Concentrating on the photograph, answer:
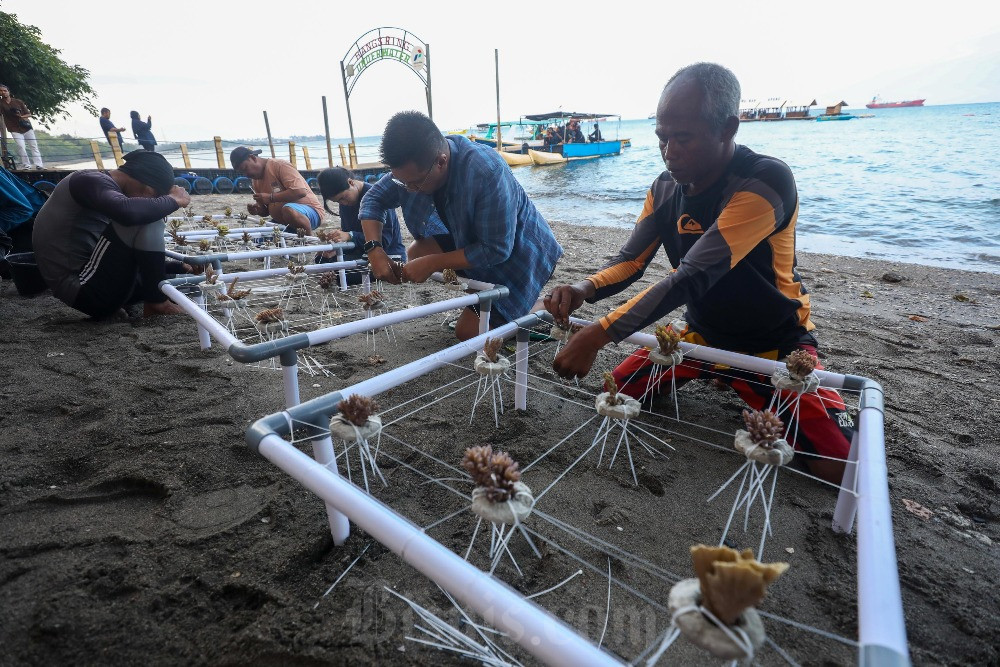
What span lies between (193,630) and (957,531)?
226 centimetres

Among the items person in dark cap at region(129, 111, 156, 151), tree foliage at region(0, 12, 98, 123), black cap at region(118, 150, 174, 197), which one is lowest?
black cap at region(118, 150, 174, 197)

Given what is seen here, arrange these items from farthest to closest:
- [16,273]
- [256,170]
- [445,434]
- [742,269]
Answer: [256,170] → [16,273] → [445,434] → [742,269]

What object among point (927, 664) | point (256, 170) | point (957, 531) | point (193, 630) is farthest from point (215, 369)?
point (256, 170)

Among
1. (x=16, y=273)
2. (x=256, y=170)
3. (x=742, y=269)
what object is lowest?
(x=16, y=273)

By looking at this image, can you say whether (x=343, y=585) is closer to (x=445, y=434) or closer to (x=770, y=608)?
(x=445, y=434)

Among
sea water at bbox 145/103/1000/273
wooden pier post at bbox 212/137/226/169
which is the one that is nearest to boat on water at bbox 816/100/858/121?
sea water at bbox 145/103/1000/273

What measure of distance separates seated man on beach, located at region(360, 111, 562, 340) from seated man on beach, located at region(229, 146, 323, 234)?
9.11 feet

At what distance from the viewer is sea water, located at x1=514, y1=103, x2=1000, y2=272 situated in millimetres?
7777

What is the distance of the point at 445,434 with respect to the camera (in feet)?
6.83

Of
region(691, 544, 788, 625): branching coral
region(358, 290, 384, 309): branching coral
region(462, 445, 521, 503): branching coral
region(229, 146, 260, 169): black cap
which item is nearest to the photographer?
region(691, 544, 788, 625): branching coral

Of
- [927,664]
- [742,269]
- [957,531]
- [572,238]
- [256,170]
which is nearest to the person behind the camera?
[927,664]

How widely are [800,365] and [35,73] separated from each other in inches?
902

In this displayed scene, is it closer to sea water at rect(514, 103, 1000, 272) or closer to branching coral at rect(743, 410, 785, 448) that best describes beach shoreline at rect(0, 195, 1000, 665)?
branching coral at rect(743, 410, 785, 448)

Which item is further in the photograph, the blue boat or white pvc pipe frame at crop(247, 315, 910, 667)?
the blue boat
